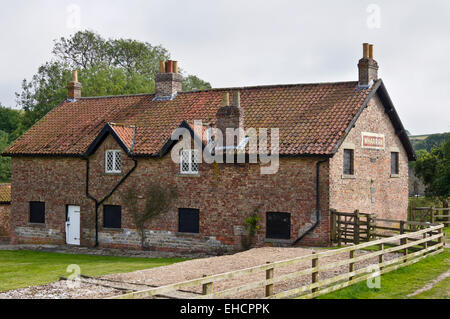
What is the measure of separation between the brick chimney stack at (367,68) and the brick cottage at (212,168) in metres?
0.05

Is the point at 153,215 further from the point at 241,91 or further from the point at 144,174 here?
the point at 241,91

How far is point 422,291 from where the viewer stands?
13.3 m

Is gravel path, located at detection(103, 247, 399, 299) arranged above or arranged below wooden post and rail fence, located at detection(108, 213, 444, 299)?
below

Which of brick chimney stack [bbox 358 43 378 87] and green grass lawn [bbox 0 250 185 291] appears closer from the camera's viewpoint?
green grass lawn [bbox 0 250 185 291]

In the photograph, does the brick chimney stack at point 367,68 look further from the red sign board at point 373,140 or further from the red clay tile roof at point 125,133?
the red clay tile roof at point 125,133

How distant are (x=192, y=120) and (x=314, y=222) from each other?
26.6 feet

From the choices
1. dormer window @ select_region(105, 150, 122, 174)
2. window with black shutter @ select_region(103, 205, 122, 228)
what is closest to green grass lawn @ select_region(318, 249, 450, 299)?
window with black shutter @ select_region(103, 205, 122, 228)

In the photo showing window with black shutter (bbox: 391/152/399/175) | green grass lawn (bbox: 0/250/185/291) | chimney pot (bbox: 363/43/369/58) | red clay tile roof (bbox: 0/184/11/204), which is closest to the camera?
green grass lawn (bbox: 0/250/185/291)

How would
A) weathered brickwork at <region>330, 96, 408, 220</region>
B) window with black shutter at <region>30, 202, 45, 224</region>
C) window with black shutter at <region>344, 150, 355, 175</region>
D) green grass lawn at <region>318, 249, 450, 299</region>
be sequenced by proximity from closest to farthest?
green grass lawn at <region>318, 249, 450, 299</region> < weathered brickwork at <region>330, 96, 408, 220</region> < window with black shutter at <region>344, 150, 355, 175</region> < window with black shutter at <region>30, 202, 45, 224</region>

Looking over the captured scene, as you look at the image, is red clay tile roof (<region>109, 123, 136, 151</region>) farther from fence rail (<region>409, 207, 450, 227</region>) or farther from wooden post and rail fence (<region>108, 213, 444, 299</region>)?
fence rail (<region>409, 207, 450, 227</region>)

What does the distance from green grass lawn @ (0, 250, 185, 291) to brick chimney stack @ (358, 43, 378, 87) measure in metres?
11.5

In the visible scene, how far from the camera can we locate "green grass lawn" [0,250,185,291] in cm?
1841

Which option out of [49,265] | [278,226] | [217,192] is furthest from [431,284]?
[49,265]

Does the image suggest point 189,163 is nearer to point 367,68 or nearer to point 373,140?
point 373,140
